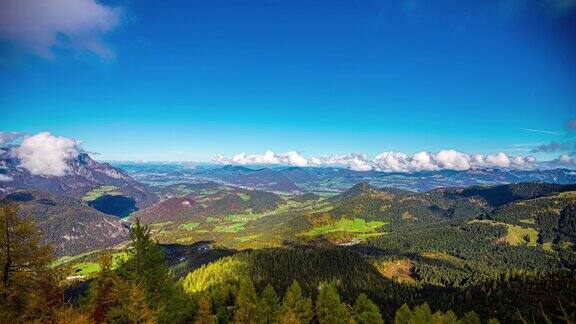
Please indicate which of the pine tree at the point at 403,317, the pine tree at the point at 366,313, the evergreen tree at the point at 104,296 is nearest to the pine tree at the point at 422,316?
the pine tree at the point at 403,317

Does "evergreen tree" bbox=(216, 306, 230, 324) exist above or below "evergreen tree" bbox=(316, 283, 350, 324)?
below

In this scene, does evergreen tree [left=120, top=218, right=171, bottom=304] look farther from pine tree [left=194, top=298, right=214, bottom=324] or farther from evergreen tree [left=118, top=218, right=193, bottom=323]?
pine tree [left=194, top=298, right=214, bottom=324]

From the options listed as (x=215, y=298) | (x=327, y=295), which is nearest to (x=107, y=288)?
(x=327, y=295)

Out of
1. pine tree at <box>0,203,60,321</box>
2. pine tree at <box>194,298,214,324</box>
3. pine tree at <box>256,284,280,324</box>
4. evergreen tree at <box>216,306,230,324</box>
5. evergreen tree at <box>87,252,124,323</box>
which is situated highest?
pine tree at <box>0,203,60,321</box>

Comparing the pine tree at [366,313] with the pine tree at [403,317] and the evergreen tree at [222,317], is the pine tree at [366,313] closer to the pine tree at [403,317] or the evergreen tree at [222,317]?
the pine tree at [403,317]

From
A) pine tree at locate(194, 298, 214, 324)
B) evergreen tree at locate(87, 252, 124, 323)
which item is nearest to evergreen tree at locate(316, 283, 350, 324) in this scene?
pine tree at locate(194, 298, 214, 324)

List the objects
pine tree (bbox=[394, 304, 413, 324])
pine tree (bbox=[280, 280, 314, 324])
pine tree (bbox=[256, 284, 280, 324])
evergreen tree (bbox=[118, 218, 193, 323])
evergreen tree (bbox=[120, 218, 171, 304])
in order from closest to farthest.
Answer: evergreen tree (bbox=[118, 218, 193, 323]) → evergreen tree (bbox=[120, 218, 171, 304]) → pine tree (bbox=[256, 284, 280, 324]) → pine tree (bbox=[280, 280, 314, 324]) → pine tree (bbox=[394, 304, 413, 324])

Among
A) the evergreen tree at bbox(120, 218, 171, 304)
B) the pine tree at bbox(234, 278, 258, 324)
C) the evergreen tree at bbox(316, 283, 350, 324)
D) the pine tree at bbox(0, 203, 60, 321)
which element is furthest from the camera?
the evergreen tree at bbox(316, 283, 350, 324)
